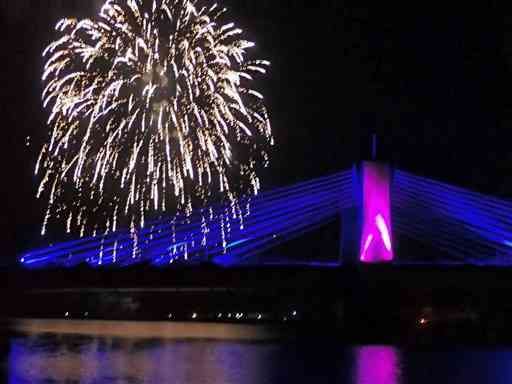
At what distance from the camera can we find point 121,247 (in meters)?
32.7

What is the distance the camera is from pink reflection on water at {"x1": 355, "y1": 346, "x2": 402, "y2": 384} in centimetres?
1716

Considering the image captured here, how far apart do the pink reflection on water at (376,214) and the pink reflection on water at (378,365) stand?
25.7 feet

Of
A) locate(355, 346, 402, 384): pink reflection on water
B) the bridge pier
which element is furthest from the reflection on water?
the bridge pier

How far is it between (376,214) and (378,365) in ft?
47.5

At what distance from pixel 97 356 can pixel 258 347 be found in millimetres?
5347

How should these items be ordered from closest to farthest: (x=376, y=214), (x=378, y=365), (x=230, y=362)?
(x=230, y=362), (x=378, y=365), (x=376, y=214)

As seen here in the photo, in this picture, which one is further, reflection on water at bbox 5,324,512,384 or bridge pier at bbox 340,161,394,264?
bridge pier at bbox 340,161,394,264

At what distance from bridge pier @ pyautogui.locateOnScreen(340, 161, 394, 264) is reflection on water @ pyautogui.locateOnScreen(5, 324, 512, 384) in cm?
730

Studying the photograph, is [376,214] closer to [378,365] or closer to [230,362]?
[378,365]

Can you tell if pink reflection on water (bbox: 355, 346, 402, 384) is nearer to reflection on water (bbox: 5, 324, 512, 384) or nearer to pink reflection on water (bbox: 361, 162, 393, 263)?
reflection on water (bbox: 5, 324, 512, 384)

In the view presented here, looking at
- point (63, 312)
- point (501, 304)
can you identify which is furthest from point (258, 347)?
point (63, 312)

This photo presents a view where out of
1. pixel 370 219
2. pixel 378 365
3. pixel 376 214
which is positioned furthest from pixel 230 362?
pixel 376 214

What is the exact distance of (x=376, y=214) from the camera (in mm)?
34312

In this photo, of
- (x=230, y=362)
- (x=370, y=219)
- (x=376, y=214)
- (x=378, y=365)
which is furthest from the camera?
(x=376, y=214)
